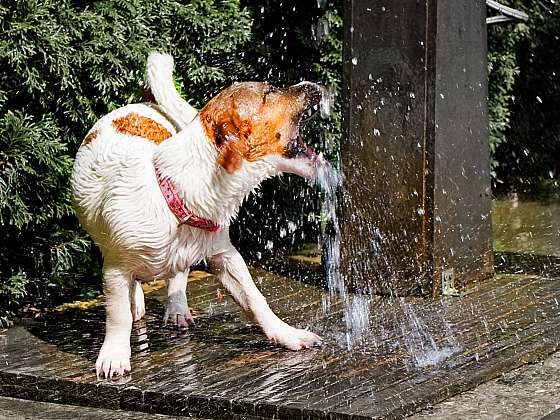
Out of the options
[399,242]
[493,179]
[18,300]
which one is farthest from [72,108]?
[493,179]

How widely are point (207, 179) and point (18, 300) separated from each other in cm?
233

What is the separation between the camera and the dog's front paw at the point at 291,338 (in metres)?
5.24

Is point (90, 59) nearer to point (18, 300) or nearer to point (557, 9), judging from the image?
point (18, 300)

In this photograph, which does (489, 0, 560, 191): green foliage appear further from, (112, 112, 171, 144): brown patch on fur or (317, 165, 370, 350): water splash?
(112, 112, 171, 144): brown patch on fur

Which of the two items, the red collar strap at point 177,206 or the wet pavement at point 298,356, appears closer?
the wet pavement at point 298,356

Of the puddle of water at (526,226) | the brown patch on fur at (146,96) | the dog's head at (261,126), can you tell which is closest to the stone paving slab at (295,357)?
the dog's head at (261,126)

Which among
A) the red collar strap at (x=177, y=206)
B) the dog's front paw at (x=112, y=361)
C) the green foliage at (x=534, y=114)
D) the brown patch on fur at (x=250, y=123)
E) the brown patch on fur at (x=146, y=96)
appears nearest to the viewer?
the brown patch on fur at (x=250, y=123)

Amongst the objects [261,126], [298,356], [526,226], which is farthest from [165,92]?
[526,226]

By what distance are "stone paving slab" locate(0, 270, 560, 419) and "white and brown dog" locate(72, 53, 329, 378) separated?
22 cm

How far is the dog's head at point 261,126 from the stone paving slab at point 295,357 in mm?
910

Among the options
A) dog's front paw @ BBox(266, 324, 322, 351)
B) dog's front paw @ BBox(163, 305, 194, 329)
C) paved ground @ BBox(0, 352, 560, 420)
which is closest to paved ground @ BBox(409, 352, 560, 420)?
paved ground @ BBox(0, 352, 560, 420)

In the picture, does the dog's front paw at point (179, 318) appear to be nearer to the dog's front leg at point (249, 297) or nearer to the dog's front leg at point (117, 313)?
the dog's front leg at point (249, 297)

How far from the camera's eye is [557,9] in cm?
1031

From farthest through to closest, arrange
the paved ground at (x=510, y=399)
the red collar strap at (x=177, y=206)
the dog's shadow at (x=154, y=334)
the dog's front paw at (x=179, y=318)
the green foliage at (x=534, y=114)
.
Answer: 1. the green foliage at (x=534, y=114)
2. the dog's front paw at (x=179, y=318)
3. the dog's shadow at (x=154, y=334)
4. the red collar strap at (x=177, y=206)
5. the paved ground at (x=510, y=399)
